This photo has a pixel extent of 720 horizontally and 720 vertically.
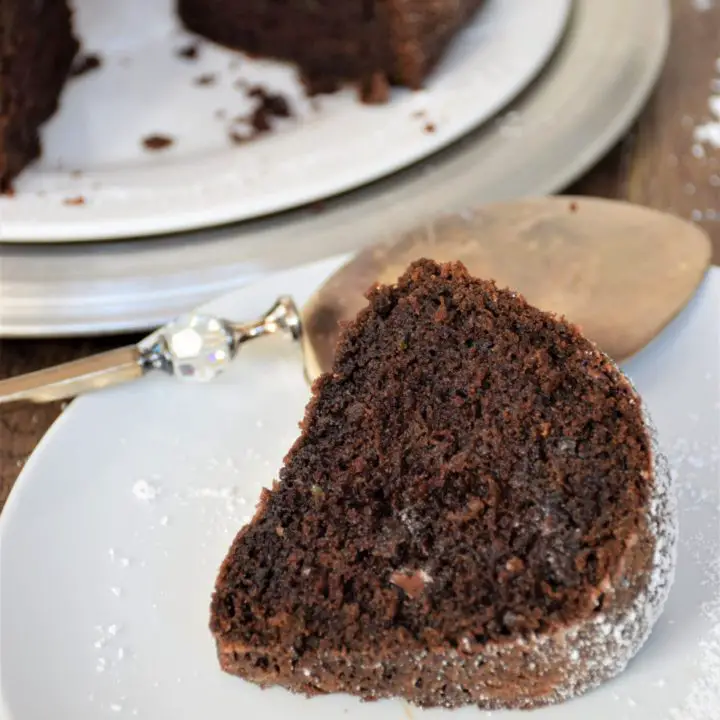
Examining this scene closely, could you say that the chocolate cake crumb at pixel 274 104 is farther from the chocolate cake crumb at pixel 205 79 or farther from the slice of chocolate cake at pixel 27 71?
the slice of chocolate cake at pixel 27 71

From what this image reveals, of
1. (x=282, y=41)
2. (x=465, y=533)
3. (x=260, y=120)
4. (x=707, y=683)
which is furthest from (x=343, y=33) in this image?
(x=707, y=683)

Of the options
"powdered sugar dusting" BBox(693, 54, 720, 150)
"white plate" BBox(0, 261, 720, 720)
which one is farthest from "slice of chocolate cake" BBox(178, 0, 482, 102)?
"white plate" BBox(0, 261, 720, 720)

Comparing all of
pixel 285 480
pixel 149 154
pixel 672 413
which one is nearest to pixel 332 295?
pixel 285 480

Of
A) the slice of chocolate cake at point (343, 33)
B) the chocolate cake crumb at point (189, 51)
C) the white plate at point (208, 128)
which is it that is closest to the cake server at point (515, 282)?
the white plate at point (208, 128)

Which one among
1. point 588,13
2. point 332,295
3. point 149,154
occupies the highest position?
point 588,13

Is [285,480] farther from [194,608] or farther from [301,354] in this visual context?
[301,354]

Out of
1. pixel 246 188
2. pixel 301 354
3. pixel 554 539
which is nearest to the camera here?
pixel 554 539

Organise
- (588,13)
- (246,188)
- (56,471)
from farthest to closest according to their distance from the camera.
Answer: (588,13) → (246,188) → (56,471)
